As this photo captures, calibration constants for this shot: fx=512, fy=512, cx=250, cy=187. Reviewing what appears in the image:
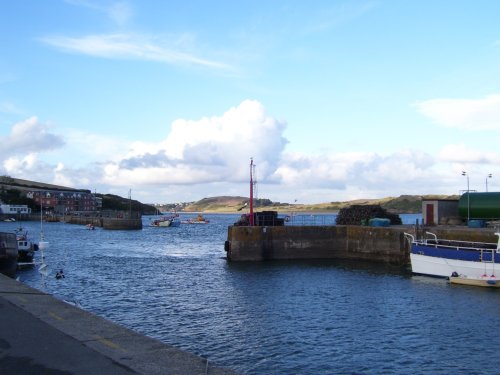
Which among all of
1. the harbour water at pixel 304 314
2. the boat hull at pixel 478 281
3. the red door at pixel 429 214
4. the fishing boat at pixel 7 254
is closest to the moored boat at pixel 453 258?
the boat hull at pixel 478 281

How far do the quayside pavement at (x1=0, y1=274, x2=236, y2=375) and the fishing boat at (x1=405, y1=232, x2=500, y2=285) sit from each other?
30.0 metres

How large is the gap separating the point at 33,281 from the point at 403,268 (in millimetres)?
31247

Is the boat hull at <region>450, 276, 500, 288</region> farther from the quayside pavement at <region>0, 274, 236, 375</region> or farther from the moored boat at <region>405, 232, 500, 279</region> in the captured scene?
the quayside pavement at <region>0, 274, 236, 375</region>

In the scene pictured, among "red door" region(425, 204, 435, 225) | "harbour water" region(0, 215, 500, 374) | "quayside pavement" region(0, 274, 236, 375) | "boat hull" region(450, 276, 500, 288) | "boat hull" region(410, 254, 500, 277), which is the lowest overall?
"harbour water" region(0, 215, 500, 374)

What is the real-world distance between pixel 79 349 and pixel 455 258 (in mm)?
33137

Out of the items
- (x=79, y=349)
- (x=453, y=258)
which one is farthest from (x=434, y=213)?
(x=79, y=349)

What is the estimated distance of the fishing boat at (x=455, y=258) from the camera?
36.3 m

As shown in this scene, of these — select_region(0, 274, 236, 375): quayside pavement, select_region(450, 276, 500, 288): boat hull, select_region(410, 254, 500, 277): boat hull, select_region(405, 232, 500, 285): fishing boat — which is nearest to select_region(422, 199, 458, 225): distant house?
select_region(405, 232, 500, 285): fishing boat

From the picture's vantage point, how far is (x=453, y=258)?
38531mm

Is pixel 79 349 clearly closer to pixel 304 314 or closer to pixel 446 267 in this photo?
pixel 304 314

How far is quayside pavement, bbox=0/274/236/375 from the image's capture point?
10180 millimetres

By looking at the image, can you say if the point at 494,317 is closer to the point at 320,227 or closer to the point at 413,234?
the point at 413,234

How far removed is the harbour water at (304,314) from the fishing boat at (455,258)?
145 cm

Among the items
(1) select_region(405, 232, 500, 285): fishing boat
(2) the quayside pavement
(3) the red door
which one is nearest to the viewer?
(2) the quayside pavement
